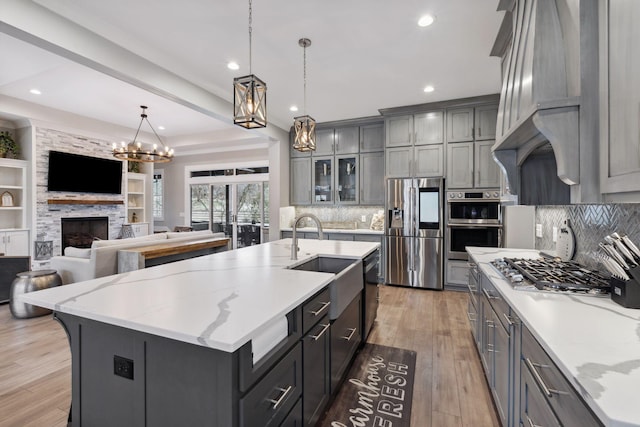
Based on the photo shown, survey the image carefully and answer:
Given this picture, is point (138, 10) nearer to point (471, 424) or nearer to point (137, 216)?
point (471, 424)

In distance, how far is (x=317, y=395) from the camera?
167 centimetres

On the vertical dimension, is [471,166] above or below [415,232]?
above

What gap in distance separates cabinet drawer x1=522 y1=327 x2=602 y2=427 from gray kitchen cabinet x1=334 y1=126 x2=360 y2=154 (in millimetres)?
4465

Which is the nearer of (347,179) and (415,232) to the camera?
(415,232)

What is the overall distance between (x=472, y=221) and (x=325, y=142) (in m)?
2.89

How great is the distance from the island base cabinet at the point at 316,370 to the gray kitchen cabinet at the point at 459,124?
3830 mm

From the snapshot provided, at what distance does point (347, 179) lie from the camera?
17.9ft

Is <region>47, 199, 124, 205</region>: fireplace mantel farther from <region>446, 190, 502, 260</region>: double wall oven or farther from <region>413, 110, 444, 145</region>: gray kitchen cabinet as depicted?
<region>446, 190, 502, 260</region>: double wall oven

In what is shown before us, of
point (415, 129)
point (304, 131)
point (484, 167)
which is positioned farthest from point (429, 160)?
point (304, 131)

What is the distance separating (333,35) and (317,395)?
2917mm

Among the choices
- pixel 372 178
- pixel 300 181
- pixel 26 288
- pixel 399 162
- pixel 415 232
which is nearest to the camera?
pixel 26 288

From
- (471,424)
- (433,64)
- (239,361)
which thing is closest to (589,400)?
(239,361)

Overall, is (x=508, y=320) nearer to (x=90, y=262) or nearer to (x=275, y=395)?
(x=275, y=395)

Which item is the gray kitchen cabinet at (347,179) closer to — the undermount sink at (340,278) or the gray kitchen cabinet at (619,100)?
the undermount sink at (340,278)
